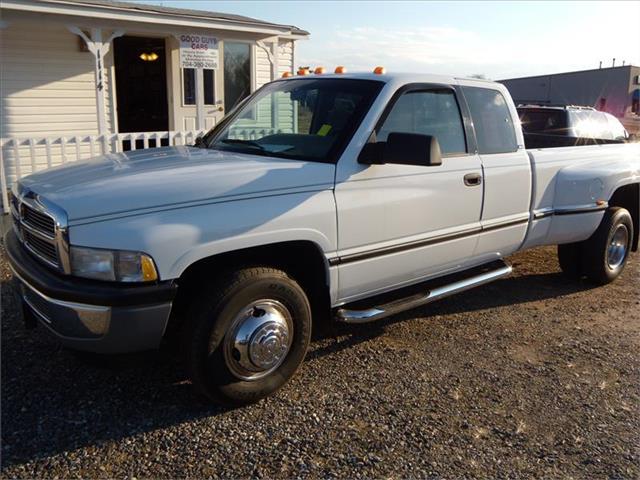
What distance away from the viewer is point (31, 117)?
415 inches

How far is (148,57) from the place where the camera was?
1240 cm

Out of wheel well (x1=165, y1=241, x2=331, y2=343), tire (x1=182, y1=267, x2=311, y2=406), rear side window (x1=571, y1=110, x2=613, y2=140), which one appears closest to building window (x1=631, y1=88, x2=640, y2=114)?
rear side window (x1=571, y1=110, x2=613, y2=140)

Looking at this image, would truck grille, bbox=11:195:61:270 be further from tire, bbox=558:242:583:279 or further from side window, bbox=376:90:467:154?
tire, bbox=558:242:583:279

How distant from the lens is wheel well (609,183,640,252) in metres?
6.04

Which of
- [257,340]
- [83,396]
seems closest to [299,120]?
[257,340]

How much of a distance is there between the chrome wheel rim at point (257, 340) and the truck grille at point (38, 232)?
97cm

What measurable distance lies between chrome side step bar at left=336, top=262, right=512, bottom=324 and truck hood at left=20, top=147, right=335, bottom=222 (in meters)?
0.85

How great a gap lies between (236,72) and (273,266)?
33.4 ft

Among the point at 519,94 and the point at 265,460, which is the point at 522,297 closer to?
the point at 265,460

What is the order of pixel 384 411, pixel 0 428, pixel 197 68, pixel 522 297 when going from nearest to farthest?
pixel 0 428 → pixel 384 411 → pixel 522 297 → pixel 197 68

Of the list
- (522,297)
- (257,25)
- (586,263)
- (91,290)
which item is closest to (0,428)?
(91,290)

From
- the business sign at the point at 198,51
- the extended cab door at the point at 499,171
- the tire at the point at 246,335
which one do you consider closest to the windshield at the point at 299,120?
the tire at the point at 246,335

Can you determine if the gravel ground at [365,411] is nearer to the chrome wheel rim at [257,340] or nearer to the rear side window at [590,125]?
the chrome wheel rim at [257,340]

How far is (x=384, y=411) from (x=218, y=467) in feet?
3.33
